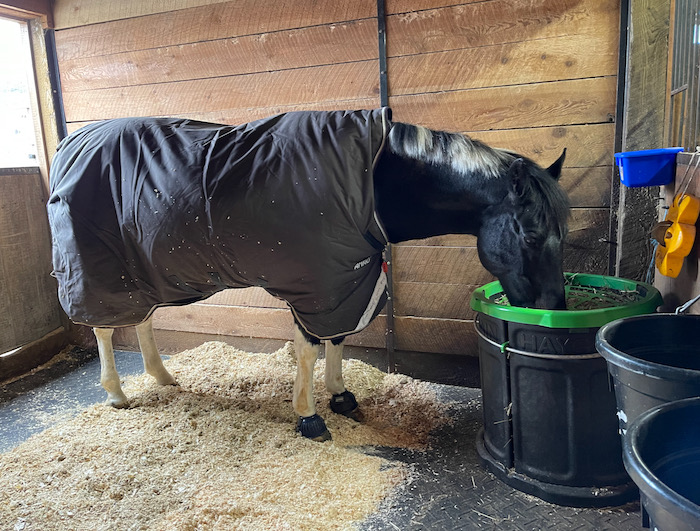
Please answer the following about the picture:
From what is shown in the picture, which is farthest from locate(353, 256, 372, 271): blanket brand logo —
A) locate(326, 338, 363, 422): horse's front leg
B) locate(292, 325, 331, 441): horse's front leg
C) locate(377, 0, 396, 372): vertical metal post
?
locate(377, 0, 396, 372): vertical metal post

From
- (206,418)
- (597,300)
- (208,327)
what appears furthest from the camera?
(208,327)

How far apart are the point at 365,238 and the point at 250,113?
1.40m

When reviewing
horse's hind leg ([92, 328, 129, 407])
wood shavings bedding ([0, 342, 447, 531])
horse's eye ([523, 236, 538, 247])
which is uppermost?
horse's eye ([523, 236, 538, 247])

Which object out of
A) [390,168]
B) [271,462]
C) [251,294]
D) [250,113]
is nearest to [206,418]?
[271,462]

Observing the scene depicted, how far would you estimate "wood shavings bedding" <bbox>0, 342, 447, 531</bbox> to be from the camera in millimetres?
1713

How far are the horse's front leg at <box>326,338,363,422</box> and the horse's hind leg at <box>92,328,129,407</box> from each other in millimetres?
1118

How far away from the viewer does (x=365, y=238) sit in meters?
1.94

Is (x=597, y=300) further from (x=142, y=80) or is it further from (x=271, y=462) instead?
(x=142, y=80)

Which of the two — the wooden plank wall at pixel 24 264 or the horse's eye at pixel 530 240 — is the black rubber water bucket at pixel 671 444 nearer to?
the horse's eye at pixel 530 240

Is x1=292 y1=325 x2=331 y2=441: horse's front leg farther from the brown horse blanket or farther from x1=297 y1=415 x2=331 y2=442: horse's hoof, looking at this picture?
the brown horse blanket

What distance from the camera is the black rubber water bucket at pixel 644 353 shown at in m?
1.10

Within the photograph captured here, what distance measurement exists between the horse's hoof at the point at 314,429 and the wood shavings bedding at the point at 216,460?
0.05 metres

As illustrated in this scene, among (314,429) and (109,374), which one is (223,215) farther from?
(109,374)

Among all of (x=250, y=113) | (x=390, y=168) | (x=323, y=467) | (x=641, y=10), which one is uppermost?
(x=641, y=10)
